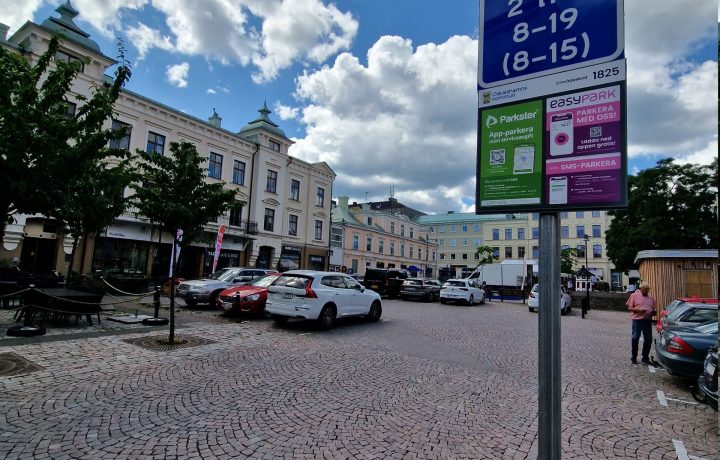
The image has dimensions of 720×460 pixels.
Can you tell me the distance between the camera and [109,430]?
14.4 ft

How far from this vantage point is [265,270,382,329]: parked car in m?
11.5

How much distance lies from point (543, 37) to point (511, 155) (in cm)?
72

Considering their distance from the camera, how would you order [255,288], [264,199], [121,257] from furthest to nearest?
[264,199]
[121,257]
[255,288]

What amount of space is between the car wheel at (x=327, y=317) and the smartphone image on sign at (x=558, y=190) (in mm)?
10083

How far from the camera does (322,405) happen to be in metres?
5.38

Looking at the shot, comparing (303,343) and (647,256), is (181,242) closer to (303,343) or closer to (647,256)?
(303,343)

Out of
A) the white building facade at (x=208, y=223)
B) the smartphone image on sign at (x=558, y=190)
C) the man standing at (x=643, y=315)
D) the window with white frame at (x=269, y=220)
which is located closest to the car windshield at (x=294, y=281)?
the white building facade at (x=208, y=223)

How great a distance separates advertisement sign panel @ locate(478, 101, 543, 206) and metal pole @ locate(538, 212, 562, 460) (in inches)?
9.0

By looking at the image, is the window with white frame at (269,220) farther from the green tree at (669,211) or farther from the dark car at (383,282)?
the green tree at (669,211)

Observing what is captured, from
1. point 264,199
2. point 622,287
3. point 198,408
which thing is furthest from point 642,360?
point 622,287

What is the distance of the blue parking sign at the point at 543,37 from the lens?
212 centimetres

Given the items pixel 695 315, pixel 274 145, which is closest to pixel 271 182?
pixel 274 145

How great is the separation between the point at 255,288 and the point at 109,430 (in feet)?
32.6

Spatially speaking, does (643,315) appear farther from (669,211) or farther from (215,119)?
(215,119)
